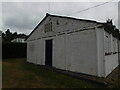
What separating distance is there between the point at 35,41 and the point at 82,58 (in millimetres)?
7523

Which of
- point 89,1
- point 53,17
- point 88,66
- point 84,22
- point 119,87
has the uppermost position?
point 89,1

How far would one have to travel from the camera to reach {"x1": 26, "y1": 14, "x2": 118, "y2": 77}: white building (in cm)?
696

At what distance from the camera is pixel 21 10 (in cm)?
1240

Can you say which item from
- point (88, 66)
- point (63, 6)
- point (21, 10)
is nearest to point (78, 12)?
point (63, 6)

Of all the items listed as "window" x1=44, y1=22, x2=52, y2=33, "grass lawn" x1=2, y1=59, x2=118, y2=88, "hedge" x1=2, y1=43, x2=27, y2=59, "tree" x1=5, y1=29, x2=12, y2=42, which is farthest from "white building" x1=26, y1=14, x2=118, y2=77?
"tree" x1=5, y1=29, x2=12, y2=42

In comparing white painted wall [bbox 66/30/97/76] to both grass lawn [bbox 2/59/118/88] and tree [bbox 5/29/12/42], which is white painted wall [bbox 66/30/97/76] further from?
tree [bbox 5/29/12/42]

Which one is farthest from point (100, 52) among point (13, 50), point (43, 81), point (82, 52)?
point (13, 50)

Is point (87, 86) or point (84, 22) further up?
point (84, 22)

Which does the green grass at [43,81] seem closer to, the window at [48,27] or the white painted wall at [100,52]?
the white painted wall at [100,52]

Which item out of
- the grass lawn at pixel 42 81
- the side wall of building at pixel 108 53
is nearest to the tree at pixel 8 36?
the grass lawn at pixel 42 81

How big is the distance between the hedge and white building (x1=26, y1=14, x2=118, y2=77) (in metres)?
9.06

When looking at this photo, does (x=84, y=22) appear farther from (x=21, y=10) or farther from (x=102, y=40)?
(x=21, y=10)

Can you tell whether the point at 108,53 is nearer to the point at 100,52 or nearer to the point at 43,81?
the point at 100,52

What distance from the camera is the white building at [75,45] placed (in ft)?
22.8
